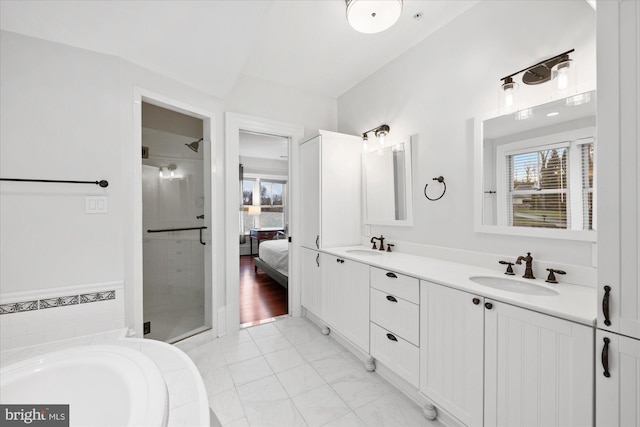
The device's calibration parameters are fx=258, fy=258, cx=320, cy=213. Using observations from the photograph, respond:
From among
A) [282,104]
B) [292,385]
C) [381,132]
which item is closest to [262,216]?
[282,104]

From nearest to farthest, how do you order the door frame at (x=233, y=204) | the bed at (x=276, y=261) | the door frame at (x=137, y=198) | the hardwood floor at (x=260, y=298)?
1. the door frame at (x=137, y=198)
2. the door frame at (x=233, y=204)
3. the hardwood floor at (x=260, y=298)
4. the bed at (x=276, y=261)

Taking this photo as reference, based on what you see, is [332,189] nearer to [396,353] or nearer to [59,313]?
[396,353]

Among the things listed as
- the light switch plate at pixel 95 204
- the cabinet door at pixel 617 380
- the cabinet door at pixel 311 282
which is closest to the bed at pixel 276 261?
the cabinet door at pixel 311 282

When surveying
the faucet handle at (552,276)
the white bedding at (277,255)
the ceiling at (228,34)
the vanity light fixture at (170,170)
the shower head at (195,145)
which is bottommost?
the white bedding at (277,255)

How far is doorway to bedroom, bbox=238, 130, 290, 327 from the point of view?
424 cm

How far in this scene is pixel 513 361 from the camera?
117 cm

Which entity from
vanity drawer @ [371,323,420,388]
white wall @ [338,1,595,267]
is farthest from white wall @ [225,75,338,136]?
vanity drawer @ [371,323,420,388]

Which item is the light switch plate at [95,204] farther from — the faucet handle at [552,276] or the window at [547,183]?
the faucet handle at [552,276]

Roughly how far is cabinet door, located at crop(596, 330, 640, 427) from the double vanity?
0.03 meters

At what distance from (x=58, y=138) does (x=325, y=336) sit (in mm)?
2625

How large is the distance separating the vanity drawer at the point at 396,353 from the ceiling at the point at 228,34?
2.24 meters

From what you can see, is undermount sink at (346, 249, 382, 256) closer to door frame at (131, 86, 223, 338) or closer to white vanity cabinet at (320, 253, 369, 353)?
white vanity cabinet at (320, 253, 369, 353)

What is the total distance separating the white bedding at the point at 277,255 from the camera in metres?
4.07

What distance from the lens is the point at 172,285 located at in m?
2.45
